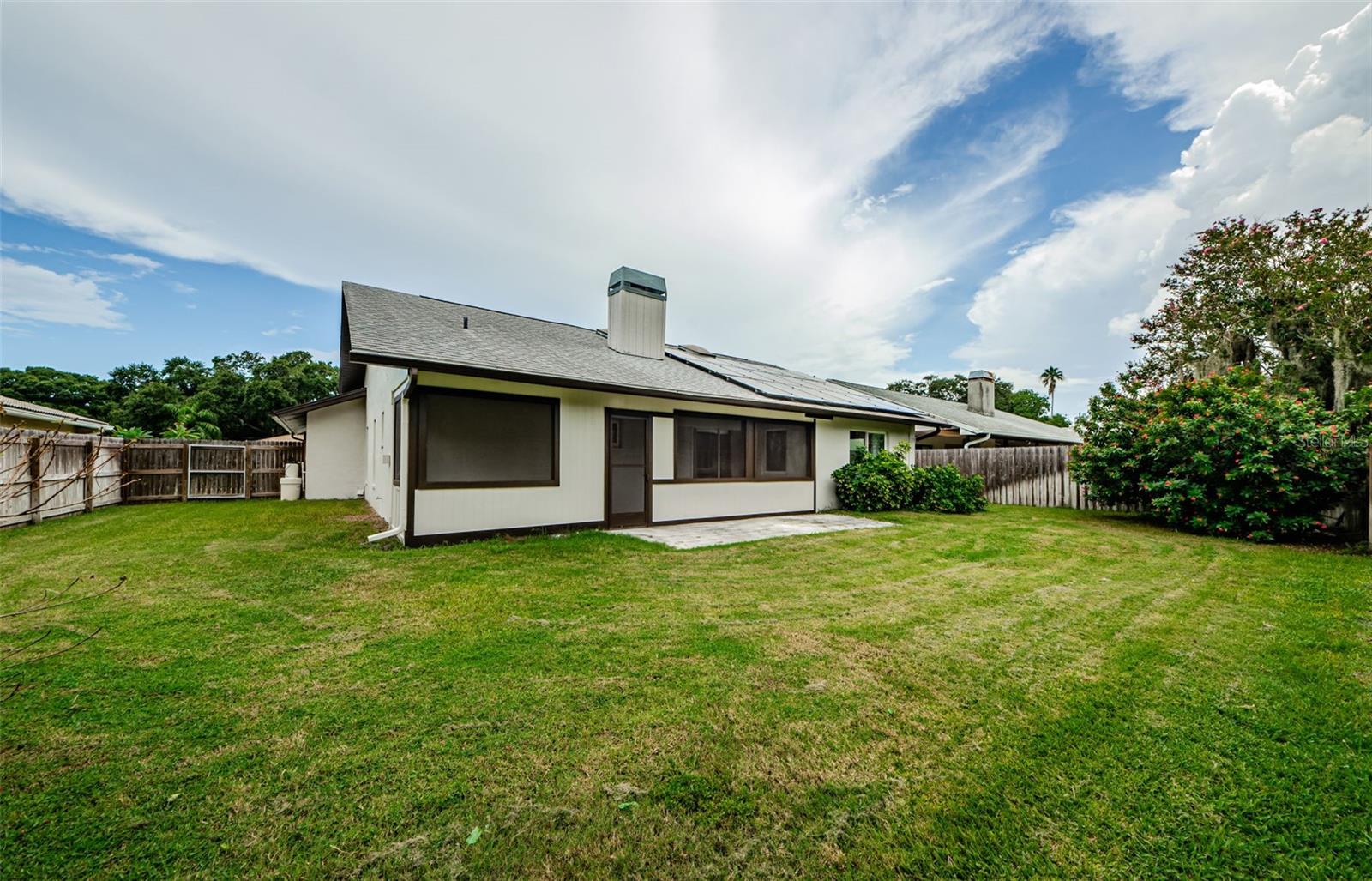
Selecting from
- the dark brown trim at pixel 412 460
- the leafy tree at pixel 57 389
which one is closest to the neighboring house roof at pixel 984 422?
the dark brown trim at pixel 412 460

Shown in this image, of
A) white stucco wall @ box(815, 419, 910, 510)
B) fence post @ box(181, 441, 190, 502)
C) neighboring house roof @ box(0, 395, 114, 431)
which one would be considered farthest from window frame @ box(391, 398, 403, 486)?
neighboring house roof @ box(0, 395, 114, 431)

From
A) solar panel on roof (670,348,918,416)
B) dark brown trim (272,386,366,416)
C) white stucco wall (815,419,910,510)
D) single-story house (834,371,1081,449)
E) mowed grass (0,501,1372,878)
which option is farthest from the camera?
single-story house (834,371,1081,449)

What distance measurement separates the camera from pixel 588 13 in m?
7.34

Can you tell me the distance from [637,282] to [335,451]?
9.11 metres

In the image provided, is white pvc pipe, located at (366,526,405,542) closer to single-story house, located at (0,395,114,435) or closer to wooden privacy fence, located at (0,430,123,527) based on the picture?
wooden privacy fence, located at (0,430,123,527)

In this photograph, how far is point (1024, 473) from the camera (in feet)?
38.4

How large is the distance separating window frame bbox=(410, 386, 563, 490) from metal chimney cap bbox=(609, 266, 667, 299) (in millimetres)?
4111

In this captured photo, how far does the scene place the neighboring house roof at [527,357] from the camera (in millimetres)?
6070

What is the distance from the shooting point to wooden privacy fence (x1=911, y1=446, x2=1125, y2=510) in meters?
10.9

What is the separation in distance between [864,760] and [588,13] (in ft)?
31.1

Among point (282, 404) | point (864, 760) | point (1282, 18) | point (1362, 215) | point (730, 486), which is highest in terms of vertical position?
point (1282, 18)

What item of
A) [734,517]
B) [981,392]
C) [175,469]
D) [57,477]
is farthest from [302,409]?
[981,392]

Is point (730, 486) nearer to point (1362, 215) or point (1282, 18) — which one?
point (1282, 18)

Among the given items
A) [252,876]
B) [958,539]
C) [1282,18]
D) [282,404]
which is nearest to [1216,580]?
[958,539]
